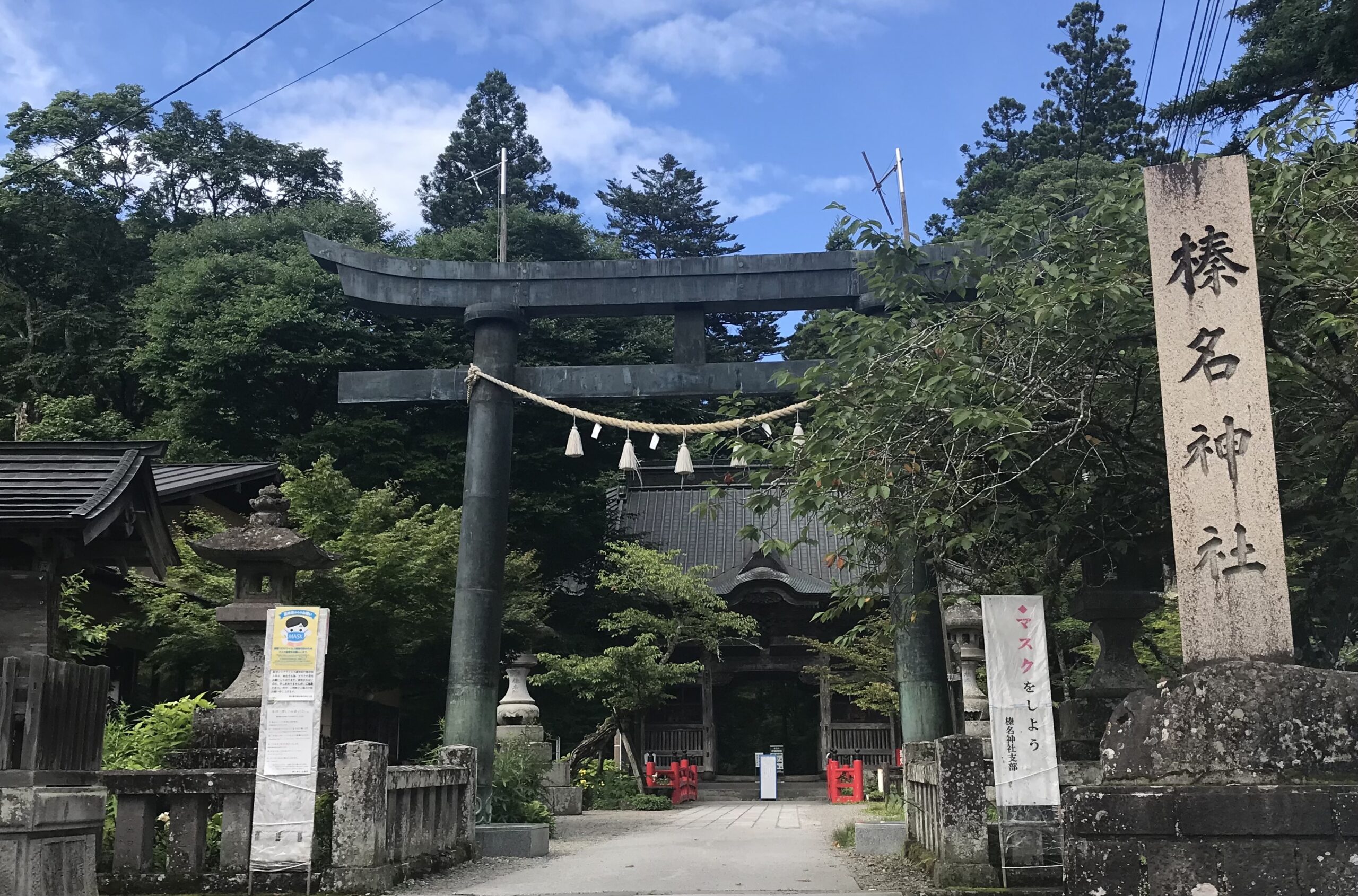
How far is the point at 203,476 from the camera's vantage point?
17.0 m

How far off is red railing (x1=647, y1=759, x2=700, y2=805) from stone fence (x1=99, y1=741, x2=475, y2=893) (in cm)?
1349

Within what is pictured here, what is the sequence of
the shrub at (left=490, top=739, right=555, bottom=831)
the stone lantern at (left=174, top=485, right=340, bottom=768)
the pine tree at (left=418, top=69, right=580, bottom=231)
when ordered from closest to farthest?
the stone lantern at (left=174, top=485, right=340, bottom=768) → the shrub at (left=490, top=739, right=555, bottom=831) → the pine tree at (left=418, top=69, right=580, bottom=231)

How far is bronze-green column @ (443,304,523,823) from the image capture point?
1128 centimetres

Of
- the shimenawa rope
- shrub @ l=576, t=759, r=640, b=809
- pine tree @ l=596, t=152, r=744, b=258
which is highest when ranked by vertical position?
pine tree @ l=596, t=152, r=744, b=258

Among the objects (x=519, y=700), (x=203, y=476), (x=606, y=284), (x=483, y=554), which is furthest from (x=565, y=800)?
(x=606, y=284)

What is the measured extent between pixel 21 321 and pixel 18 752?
23.2 metres

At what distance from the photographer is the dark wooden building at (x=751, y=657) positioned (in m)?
25.2

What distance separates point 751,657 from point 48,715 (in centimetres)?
2049

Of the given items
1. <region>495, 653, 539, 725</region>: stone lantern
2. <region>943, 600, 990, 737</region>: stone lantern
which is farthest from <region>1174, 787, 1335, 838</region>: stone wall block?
<region>495, 653, 539, 725</region>: stone lantern

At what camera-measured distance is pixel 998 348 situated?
7.53m

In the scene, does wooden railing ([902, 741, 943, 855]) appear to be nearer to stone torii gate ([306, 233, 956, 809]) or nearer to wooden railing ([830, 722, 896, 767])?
stone torii gate ([306, 233, 956, 809])

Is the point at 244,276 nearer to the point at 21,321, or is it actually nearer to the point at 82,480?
the point at 21,321

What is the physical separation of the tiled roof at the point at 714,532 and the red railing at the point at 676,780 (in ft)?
14.4

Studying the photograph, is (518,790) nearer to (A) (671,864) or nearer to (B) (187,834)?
(A) (671,864)
